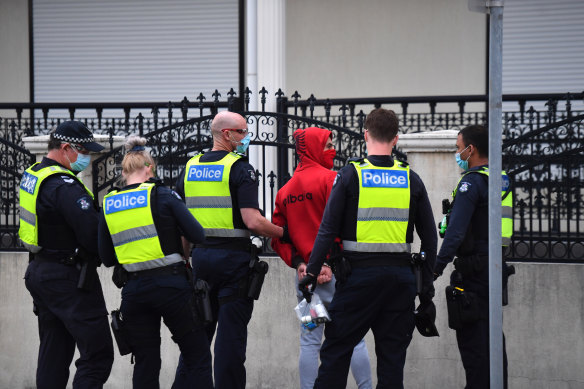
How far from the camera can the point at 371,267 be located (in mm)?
4918

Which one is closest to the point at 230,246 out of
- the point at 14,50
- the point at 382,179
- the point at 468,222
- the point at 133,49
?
the point at 382,179

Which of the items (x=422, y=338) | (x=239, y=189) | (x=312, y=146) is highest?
(x=312, y=146)

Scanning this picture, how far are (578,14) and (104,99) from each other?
709cm

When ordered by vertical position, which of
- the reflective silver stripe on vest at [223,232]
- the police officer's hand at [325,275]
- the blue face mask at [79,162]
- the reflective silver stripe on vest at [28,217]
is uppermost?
the blue face mask at [79,162]

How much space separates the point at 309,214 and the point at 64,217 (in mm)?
1566

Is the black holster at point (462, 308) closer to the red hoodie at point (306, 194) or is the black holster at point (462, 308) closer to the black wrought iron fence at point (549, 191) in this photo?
the red hoodie at point (306, 194)

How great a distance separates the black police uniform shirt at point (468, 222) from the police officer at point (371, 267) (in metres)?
0.54

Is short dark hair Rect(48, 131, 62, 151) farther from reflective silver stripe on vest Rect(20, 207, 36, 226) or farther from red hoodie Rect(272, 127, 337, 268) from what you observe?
red hoodie Rect(272, 127, 337, 268)

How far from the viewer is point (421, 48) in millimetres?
12531

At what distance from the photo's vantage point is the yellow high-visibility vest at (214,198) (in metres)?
5.63

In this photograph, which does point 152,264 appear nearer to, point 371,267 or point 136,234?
point 136,234

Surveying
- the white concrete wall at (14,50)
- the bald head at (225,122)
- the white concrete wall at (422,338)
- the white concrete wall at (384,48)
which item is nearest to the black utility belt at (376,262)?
the bald head at (225,122)

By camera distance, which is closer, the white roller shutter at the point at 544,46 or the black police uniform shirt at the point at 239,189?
the black police uniform shirt at the point at 239,189

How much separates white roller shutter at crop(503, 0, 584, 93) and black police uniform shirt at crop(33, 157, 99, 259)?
27.0ft
